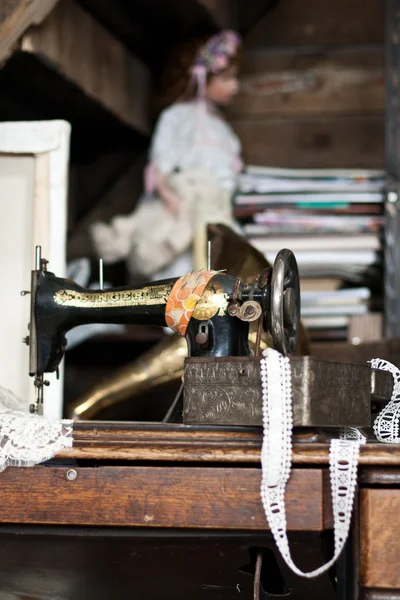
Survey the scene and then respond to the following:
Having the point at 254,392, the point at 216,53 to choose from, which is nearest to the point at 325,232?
the point at 216,53

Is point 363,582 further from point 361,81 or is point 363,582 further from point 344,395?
point 361,81

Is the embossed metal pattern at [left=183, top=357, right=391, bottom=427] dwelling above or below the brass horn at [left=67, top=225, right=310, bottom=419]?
below

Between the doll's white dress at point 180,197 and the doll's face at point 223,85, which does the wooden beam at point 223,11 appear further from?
the doll's white dress at point 180,197

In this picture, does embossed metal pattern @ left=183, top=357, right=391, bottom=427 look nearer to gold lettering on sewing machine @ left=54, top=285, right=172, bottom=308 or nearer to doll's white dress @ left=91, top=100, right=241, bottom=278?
gold lettering on sewing machine @ left=54, top=285, right=172, bottom=308

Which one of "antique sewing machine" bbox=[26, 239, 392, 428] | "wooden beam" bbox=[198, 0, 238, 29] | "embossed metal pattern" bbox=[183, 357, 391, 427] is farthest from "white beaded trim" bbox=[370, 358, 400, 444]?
"wooden beam" bbox=[198, 0, 238, 29]

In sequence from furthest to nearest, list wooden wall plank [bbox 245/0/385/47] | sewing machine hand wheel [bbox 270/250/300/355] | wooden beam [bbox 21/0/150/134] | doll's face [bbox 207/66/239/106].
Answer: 1. wooden wall plank [bbox 245/0/385/47]
2. doll's face [bbox 207/66/239/106]
3. wooden beam [bbox 21/0/150/134]
4. sewing machine hand wheel [bbox 270/250/300/355]

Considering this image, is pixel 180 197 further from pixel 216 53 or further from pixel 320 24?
pixel 320 24

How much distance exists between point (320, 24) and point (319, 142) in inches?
14.4

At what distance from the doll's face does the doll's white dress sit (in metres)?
0.05

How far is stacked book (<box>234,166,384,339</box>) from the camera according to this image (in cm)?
258

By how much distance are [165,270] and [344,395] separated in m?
1.49

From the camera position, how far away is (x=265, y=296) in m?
1.33

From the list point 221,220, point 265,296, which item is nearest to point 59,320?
point 265,296

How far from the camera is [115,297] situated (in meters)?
1.46
